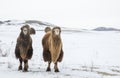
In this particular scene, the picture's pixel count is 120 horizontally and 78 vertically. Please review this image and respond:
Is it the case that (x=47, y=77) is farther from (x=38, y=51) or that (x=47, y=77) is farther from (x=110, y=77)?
(x=38, y=51)

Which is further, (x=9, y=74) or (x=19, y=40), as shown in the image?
(x=19, y=40)

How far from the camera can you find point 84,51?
2694 centimetres

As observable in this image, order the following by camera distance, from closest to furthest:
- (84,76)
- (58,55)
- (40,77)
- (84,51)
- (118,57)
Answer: (40,77) → (84,76) → (58,55) → (118,57) → (84,51)

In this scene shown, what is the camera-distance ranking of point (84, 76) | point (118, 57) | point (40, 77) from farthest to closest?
point (118, 57) → point (84, 76) → point (40, 77)

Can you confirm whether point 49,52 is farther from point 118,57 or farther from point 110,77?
point 118,57

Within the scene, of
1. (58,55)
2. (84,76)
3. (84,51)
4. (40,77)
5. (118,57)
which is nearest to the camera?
(40,77)

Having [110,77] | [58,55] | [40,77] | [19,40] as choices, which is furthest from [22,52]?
[110,77]

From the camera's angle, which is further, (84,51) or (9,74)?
(84,51)

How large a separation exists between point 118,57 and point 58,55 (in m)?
12.6

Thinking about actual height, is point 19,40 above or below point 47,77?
above

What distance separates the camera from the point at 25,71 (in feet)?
41.0

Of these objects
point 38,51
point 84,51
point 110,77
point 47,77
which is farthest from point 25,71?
point 84,51

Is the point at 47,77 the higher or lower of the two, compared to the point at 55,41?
lower

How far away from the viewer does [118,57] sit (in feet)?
81.8
